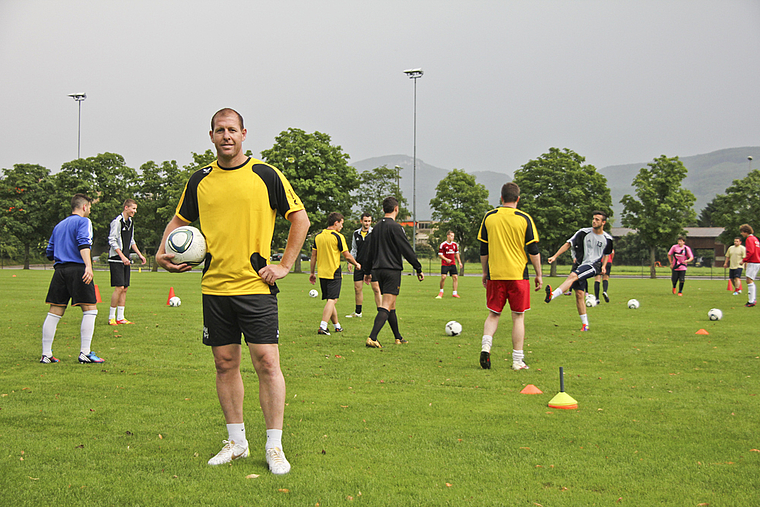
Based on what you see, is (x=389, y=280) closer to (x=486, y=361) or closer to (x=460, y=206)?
(x=486, y=361)

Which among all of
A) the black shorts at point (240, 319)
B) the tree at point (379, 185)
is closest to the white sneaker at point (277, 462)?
the black shorts at point (240, 319)

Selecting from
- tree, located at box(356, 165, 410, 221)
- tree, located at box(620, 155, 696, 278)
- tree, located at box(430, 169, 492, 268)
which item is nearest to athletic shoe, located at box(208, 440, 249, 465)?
tree, located at box(430, 169, 492, 268)

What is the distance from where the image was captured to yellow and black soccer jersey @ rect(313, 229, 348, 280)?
1142cm

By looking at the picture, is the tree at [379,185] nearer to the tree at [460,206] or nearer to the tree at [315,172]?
the tree at [460,206]

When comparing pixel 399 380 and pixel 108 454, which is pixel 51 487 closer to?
pixel 108 454

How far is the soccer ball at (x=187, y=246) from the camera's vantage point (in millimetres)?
4062

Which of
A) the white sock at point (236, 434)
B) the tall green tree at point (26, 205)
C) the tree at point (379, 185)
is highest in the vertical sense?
the tree at point (379, 185)

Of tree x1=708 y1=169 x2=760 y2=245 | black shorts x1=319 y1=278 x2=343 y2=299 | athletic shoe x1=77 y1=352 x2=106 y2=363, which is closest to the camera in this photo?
athletic shoe x1=77 y1=352 x2=106 y2=363

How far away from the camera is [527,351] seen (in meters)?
9.30

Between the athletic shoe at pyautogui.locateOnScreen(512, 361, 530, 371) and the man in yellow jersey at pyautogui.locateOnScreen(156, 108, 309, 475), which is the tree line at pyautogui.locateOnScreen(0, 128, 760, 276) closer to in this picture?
the athletic shoe at pyautogui.locateOnScreen(512, 361, 530, 371)

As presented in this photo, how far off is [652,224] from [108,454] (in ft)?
172

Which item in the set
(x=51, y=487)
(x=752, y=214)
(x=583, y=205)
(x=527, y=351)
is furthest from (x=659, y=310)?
(x=752, y=214)

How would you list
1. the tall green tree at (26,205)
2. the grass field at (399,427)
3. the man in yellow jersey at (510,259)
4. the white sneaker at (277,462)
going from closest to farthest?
1. the grass field at (399,427)
2. the white sneaker at (277,462)
3. the man in yellow jersey at (510,259)
4. the tall green tree at (26,205)

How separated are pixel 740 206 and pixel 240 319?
61927mm
